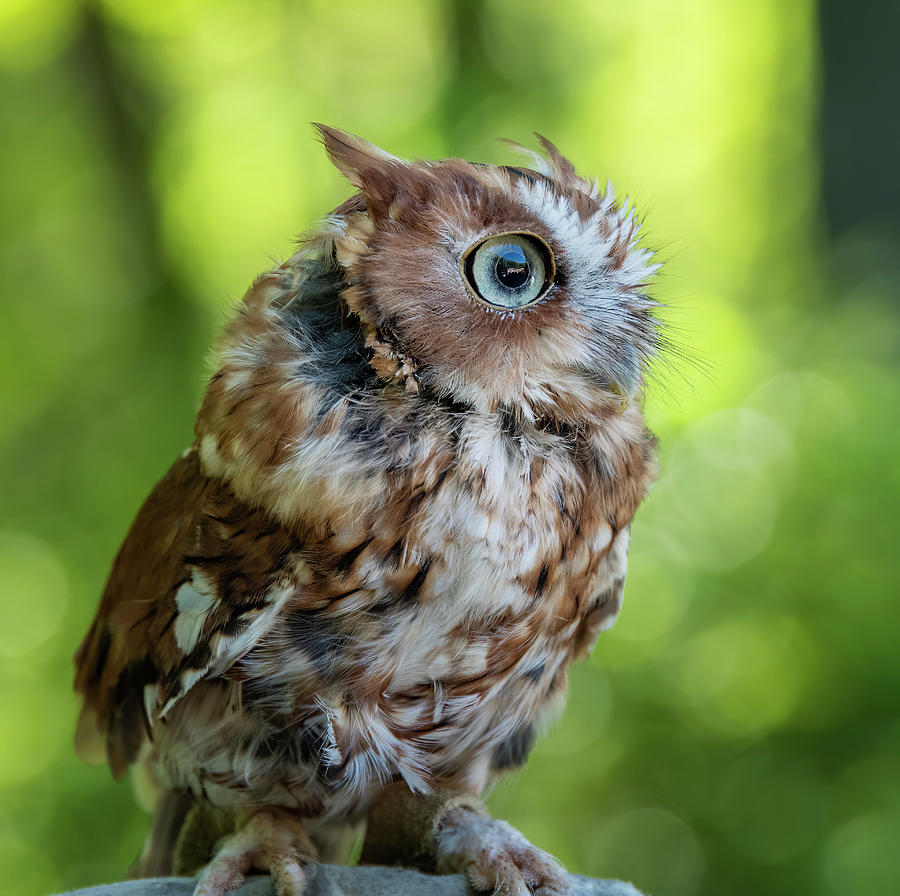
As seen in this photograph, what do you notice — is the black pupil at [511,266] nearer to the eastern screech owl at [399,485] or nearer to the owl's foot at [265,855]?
the eastern screech owl at [399,485]

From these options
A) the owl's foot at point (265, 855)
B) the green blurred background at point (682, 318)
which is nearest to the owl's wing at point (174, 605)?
the owl's foot at point (265, 855)

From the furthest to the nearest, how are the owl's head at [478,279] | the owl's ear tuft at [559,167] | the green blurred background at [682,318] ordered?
the green blurred background at [682,318] → the owl's ear tuft at [559,167] → the owl's head at [478,279]

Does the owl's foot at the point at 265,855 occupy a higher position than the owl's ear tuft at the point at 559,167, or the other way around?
the owl's ear tuft at the point at 559,167

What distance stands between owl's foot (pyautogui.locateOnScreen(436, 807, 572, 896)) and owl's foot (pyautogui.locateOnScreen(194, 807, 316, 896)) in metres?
0.19

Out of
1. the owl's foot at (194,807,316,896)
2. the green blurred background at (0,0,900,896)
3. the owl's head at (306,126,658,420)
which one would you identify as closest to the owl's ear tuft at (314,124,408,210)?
the owl's head at (306,126,658,420)

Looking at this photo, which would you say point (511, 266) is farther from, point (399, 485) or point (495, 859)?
point (495, 859)

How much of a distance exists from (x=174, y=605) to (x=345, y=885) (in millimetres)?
438

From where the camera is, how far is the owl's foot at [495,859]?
1108 millimetres

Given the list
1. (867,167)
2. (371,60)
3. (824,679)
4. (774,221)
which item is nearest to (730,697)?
(824,679)

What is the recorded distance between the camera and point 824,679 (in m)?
2.38

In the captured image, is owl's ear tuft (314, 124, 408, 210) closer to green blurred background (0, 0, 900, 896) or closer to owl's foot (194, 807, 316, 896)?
owl's foot (194, 807, 316, 896)

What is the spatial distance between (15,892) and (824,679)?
2.52 meters

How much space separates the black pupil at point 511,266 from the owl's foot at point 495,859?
743 mm

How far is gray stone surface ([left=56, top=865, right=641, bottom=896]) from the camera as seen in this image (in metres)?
1.10
